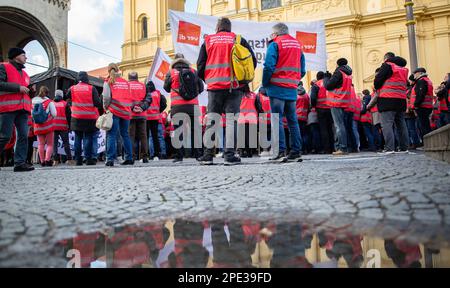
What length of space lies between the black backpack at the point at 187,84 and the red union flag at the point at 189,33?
284 cm

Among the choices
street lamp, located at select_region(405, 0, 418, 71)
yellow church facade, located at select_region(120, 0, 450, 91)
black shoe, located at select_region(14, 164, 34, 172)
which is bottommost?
black shoe, located at select_region(14, 164, 34, 172)

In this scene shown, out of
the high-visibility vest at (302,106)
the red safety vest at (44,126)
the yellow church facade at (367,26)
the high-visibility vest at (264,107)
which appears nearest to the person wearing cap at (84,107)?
the red safety vest at (44,126)

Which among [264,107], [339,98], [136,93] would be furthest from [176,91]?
[264,107]

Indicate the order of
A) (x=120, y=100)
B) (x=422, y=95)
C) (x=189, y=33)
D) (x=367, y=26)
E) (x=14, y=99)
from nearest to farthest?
1. (x=14, y=99)
2. (x=120, y=100)
3. (x=422, y=95)
4. (x=189, y=33)
5. (x=367, y=26)

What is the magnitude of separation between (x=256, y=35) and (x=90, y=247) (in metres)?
8.35

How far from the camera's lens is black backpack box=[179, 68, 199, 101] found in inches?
219

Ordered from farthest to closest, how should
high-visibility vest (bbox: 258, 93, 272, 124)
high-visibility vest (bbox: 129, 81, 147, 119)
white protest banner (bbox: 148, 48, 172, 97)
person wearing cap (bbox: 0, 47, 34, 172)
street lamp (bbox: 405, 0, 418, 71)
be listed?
white protest banner (bbox: 148, 48, 172, 97) → high-visibility vest (bbox: 258, 93, 272, 124) → street lamp (bbox: 405, 0, 418, 71) → high-visibility vest (bbox: 129, 81, 147, 119) → person wearing cap (bbox: 0, 47, 34, 172)

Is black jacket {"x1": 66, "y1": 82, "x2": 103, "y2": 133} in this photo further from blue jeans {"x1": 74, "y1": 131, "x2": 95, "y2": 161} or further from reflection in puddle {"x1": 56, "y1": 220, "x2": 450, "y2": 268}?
reflection in puddle {"x1": 56, "y1": 220, "x2": 450, "y2": 268}

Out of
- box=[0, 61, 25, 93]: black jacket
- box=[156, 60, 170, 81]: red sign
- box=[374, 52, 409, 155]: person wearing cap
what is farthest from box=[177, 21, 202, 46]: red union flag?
box=[374, 52, 409, 155]: person wearing cap

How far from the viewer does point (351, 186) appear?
6.81 ft

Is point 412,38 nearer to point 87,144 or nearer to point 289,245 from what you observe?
point 87,144

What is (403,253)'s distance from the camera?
3.21ft

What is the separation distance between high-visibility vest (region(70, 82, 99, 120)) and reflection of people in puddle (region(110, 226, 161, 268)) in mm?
5689

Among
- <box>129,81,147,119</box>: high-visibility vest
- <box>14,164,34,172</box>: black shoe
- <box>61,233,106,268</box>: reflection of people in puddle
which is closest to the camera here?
<box>61,233,106,268</box>: reflection of people in puddle
